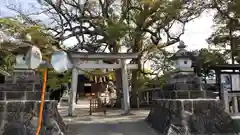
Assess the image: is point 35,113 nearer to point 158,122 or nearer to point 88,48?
point 158,122

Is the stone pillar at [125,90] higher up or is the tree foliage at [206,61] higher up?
the tree foliage at [206,61]

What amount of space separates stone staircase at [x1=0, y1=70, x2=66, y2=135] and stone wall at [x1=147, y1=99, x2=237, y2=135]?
2.80 m

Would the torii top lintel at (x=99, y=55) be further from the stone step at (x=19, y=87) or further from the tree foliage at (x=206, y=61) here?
the stone step at (x=19, y=87)

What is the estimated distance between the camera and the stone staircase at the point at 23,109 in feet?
19.0

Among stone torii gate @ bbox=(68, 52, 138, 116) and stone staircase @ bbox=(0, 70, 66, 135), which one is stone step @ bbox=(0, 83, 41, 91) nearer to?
stone staircase @ bbox=(0, 70, 66, 135)

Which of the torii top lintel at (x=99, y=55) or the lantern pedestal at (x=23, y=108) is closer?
the lantern pedestal at (x=23, y=108)

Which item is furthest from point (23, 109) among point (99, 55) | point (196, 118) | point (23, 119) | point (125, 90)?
point (125, 90)

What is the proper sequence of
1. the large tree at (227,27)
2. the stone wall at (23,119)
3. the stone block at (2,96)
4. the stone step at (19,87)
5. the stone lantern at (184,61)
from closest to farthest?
the stone wall at (23,119) < the stone block at (2,96) < the stone step at (19,87) < the stone lantern at (184,61) < the large tree at (227,27)

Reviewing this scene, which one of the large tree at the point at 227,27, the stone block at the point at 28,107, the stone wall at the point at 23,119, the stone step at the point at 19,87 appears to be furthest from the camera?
the large tree at the point at 227,27

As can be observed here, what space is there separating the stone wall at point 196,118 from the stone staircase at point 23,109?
280cm

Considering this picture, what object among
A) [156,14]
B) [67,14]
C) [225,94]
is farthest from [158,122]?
[67,14]

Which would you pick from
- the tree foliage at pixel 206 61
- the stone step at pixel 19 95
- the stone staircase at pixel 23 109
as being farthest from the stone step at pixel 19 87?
the tree foliage at pixel 206 61

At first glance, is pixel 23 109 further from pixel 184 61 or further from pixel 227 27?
pixel 227 27

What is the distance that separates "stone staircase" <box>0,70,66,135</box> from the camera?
19.0 ft
